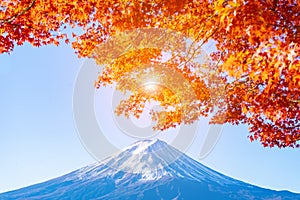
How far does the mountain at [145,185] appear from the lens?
512 feet

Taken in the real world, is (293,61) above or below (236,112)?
below

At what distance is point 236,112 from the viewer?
1001 centimetres

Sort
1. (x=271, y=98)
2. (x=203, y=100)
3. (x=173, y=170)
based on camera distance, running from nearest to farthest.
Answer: (x=271, y=98), (x=203, y=100), (x=173, y=170)

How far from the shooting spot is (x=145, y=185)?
6560 inches

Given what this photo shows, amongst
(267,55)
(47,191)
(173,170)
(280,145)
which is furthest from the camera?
(173,170)

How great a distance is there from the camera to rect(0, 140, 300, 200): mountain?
15600cm

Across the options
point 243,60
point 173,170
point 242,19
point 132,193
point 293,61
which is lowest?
point 293,61

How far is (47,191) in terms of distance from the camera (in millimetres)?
169000

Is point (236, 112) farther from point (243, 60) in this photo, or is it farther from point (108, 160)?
point (108, 160)

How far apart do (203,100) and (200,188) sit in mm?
156517

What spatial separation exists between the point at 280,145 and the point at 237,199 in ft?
505

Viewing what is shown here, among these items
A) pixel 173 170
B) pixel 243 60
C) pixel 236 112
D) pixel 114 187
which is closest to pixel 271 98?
pixel 236 112

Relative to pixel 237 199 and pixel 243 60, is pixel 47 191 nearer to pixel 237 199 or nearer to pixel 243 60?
pixel 237 199

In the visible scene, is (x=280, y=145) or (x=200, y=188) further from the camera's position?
(x=200, y=188)
